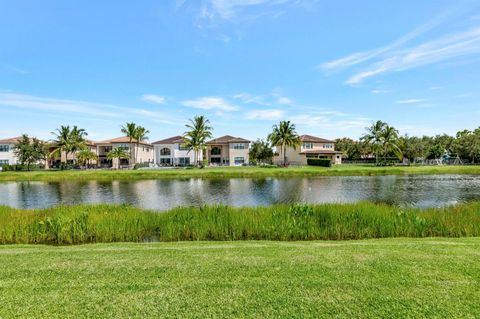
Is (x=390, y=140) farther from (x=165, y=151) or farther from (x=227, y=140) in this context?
(x=165, y=151)

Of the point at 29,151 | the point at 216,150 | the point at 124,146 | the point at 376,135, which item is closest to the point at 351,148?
the point at 376,135

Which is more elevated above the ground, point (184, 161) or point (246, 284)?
point (184, 161)

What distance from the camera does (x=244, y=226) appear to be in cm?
1128

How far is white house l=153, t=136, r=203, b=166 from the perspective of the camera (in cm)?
8181

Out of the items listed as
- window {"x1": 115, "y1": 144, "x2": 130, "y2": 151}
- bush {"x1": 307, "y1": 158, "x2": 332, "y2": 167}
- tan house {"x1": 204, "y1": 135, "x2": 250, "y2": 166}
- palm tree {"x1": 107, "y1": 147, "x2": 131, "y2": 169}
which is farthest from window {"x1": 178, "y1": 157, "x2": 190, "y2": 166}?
bush {"x1": 307, "y1": 158, "x2": 332, "y2": 167}

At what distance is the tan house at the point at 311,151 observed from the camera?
262ft

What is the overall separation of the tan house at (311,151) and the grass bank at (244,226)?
68.6 metres

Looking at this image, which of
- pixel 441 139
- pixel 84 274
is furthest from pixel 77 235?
pixel 441 139

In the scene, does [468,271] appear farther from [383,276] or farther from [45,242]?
[45,242]

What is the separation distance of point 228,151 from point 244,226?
229 ft

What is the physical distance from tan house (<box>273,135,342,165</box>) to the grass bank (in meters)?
68.6

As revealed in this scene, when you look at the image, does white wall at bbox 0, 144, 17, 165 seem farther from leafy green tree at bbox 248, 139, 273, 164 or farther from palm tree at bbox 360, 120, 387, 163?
palm tree at bbox 360, 120, 387, 163

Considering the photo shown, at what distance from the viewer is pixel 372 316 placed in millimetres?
4008

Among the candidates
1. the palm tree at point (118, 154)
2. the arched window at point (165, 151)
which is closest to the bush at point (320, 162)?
the arched window at point (165, 151)
